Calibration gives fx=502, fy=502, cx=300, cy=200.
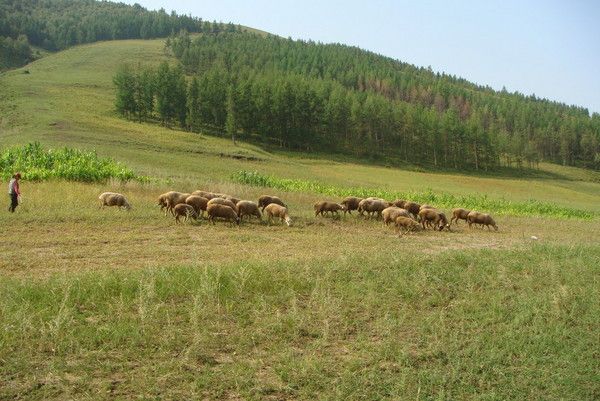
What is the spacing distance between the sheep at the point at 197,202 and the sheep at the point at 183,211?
0.58 meters

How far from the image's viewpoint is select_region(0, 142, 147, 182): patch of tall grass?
27578mm

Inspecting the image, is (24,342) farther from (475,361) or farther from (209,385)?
(475,361)

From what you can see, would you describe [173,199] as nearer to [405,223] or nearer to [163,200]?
[163,200]

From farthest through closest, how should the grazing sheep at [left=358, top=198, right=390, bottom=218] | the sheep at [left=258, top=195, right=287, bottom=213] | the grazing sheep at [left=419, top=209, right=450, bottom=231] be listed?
the grazing sheep at [left=358, top=198, right=390, bottom=218], the sheep at [left=258, top=195, right=287, bottom=213], the grazing sheep at [left=419, top=209, right=450, bottom=231]

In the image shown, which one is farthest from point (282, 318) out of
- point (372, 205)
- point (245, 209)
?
point (372, 205)

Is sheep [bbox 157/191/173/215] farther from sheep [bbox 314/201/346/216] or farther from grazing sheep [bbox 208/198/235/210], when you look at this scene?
sheep [bbox 314/201/346/216]

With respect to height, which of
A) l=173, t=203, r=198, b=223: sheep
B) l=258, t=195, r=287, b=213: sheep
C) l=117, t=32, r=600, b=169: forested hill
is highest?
l=117, t=32, r=600, b=169: forested hill

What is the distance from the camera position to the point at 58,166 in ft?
93.0

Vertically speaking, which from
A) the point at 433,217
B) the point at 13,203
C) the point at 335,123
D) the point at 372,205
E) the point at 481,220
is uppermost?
the point at 335,123

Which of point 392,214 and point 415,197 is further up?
point 392,214

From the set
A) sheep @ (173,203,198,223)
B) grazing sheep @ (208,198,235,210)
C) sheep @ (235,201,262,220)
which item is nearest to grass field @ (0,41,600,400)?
sheep @ (173,203,198,223)

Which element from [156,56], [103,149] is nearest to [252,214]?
[103,149]

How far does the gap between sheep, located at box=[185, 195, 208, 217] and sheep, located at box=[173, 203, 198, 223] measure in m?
0.58

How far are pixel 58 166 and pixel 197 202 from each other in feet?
39.2
